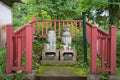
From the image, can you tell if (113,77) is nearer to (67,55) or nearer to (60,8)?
(67,55)

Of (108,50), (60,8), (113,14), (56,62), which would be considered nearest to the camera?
(108,50)

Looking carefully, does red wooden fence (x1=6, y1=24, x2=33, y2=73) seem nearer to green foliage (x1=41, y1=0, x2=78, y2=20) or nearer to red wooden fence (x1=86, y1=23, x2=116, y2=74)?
red wooden fence (x1=86, y1=23, x2=116, y2=74)

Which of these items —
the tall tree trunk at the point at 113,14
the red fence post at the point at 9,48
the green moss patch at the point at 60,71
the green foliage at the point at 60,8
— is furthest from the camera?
the tall tree trunk at the point at 113,14

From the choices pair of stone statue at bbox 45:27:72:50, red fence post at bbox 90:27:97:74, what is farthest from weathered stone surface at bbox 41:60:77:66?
red fence post at bbox 90:27:97:74

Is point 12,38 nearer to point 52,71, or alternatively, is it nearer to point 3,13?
point 52,71

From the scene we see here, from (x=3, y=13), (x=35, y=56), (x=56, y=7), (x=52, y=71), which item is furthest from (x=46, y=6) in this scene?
(x=52, y=71)

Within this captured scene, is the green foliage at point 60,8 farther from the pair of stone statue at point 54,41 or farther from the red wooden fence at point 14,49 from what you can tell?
the red wooden fence at point 14,49

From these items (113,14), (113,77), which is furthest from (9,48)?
(113,14)

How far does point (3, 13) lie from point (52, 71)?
15.5 ft

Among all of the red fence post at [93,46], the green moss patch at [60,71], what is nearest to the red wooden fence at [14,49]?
the green moss patch at [60,71]

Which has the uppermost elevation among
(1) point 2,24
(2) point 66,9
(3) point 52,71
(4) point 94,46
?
(2) point 66,9

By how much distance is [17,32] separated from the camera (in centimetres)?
652

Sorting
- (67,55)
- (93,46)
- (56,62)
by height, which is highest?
(93,46)

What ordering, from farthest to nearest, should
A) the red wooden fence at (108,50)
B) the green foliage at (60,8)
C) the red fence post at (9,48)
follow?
the green foliage at (60,8)
the red wooden fence at (108,50)
the red fence post at (9,48)
